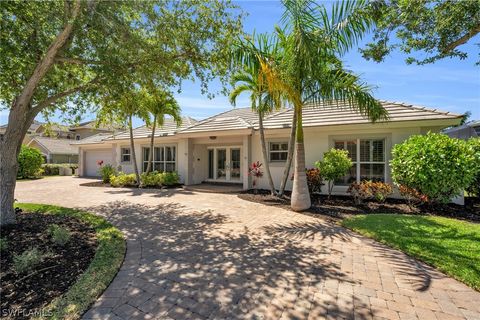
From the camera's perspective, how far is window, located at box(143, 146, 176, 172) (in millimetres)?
18953

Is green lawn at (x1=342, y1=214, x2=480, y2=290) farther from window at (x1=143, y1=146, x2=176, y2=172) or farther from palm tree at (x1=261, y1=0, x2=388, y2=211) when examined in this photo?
window at (x1=143, y1=146, x2=176, y2=172)

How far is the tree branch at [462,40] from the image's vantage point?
6265 mm

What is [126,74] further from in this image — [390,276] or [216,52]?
[390,276]

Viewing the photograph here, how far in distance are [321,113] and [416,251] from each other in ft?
31.3

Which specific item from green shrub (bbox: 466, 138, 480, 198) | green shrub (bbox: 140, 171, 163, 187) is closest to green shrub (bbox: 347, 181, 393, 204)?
green shrub (bbox: 466, 138, 480, 198)

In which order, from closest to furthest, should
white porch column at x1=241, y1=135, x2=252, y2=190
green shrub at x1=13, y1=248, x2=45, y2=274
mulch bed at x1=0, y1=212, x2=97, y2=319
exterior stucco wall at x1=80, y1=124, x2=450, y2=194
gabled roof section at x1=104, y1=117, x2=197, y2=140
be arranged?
mulch bed at x1=0, y1=212, x2=97, y2=319
green shrub at x1=13, y1=248, x2=45, y2=274
exterior stucco wall at x1=80, y1=124, x2=450, y2=194
white porch column at x1=241, y1=135, x2=252, y2=190
gabled roof section at x1=104, y1=117, x2=197, y2=140

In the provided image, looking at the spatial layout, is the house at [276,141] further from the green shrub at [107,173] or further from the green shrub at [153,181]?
the green shrub at [153,181]

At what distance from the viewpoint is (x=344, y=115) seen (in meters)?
12.7

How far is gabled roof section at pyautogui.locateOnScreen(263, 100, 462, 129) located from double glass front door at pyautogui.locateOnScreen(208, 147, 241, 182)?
3.91 meters

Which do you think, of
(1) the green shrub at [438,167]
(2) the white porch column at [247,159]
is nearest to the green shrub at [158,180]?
(2) the white porch column at [247,159]

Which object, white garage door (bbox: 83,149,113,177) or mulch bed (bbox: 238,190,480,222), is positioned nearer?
mulch bed (bbox: 238,190,480,222)

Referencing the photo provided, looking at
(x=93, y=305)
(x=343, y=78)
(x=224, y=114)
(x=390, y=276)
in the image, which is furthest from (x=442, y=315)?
(x=224, y=114)

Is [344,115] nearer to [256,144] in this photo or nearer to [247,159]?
[256,144]

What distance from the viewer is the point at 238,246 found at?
5.86m
